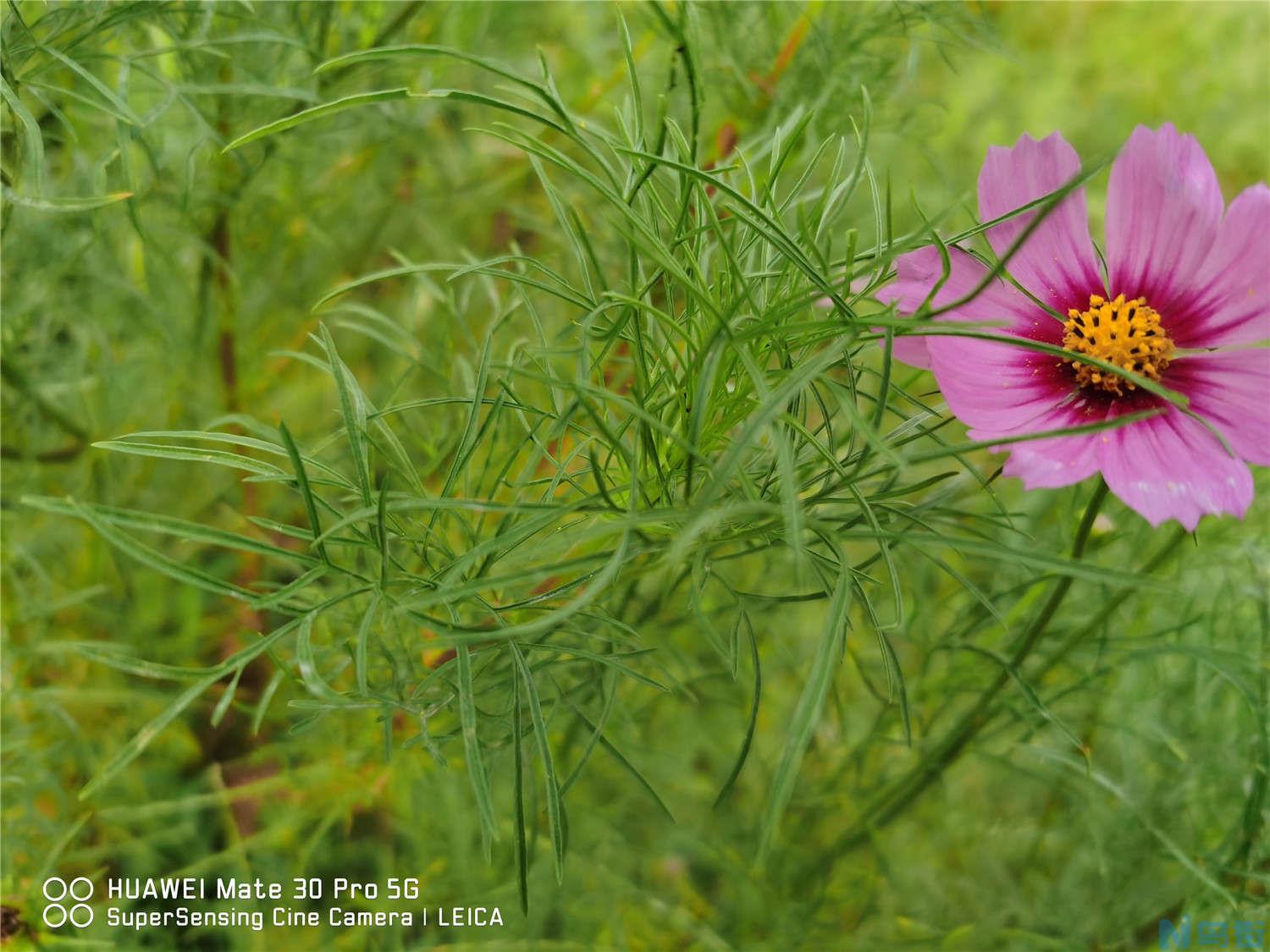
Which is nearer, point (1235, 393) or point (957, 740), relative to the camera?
point (1235, 393)

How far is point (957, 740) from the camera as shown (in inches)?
20.4

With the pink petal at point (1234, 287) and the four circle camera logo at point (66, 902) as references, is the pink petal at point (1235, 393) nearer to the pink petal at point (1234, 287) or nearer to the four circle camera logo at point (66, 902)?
the pink petal at point (1234, 287)

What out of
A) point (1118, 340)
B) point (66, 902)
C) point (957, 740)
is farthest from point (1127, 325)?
point (66, 902)

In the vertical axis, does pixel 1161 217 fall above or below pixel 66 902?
above

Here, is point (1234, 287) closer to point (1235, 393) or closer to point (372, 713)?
point (1235, 393)

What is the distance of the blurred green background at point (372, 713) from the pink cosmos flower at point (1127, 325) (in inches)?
5.1

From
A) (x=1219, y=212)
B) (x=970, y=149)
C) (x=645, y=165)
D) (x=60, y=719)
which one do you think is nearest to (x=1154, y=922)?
(x=1219, y=212)

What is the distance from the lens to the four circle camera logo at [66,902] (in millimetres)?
549

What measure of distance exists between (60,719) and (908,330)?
0.57 meters

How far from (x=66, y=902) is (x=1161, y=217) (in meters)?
0.64

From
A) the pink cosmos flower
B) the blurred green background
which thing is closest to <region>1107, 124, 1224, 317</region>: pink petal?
the pink cosmos flower

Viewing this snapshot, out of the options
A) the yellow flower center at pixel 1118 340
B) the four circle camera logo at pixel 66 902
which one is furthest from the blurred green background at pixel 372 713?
the yellow flower center at pixel 1118 340

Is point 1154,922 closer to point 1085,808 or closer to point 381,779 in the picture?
point 1085,808

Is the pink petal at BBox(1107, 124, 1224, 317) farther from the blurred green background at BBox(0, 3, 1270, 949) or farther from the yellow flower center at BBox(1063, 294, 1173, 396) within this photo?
the blurred green background at BBox(0, 3, 1270, 949)
